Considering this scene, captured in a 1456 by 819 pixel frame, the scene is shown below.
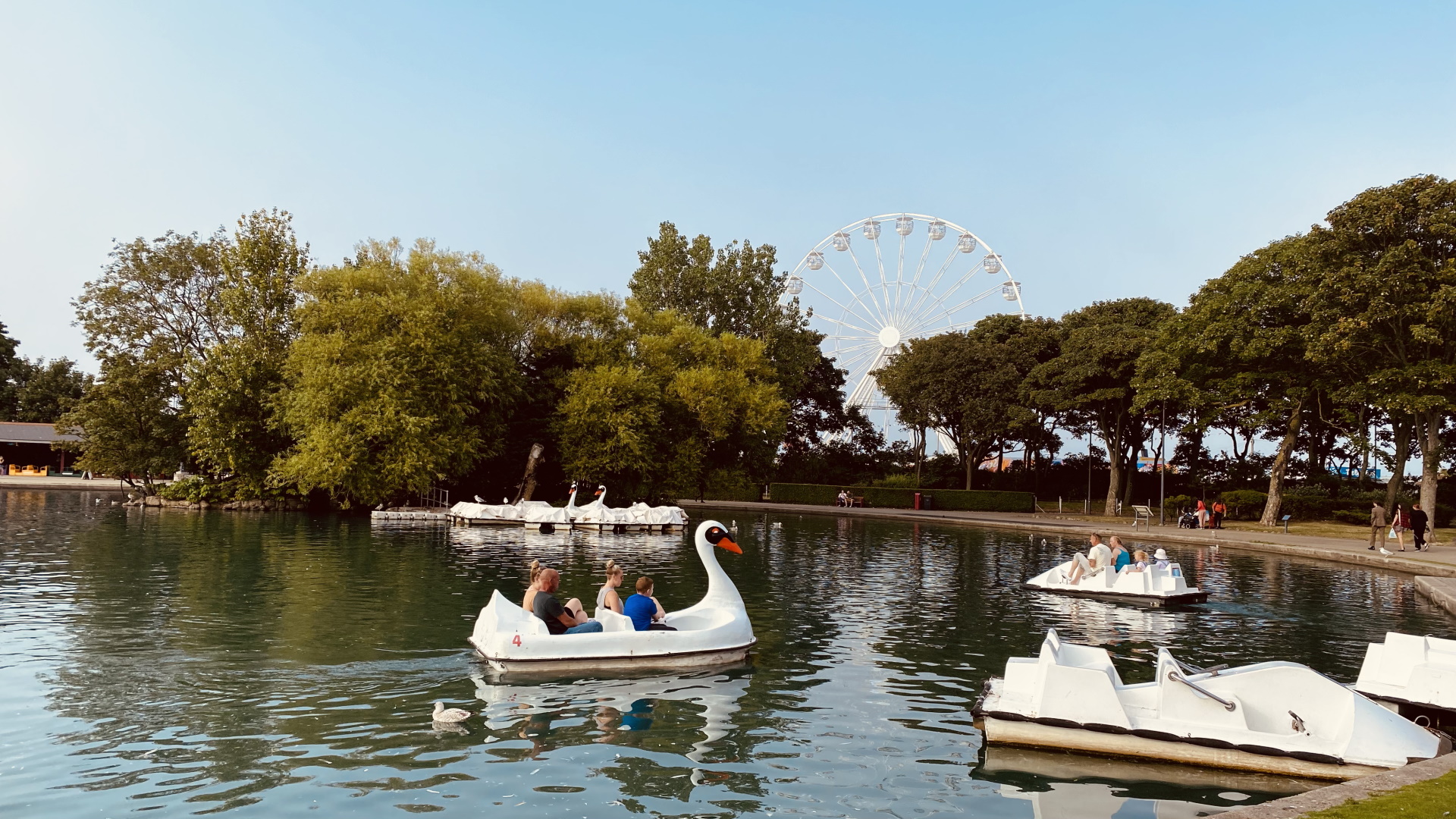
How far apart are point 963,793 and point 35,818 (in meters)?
7.53

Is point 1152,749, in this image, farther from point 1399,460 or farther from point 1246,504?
point 1246,504

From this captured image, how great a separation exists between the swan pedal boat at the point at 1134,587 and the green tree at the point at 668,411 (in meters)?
27.8

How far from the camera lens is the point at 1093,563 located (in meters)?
23.0

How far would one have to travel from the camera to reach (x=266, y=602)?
59.3 ft

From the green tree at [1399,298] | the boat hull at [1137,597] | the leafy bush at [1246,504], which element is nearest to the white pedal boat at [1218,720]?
the boat hull at [1137,597]

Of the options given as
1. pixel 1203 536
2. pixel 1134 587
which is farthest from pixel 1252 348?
pixel 1134 587

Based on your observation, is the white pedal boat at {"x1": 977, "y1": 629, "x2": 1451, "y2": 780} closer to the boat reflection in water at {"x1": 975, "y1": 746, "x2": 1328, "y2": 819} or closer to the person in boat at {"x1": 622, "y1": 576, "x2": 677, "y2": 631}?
the boat reflection in water at {"x1": 975, "y1": 746, "x2": 1328, "y2": 819}

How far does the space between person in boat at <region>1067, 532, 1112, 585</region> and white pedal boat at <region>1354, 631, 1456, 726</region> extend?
10685 mm

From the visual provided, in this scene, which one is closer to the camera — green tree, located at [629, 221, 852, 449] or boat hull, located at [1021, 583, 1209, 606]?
boat hull, located at [1021, 583, 1209, 606]

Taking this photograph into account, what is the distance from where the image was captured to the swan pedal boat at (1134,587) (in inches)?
850

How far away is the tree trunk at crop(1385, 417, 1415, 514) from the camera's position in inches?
1671

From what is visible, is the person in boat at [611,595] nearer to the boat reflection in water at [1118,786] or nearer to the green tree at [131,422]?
the boat reflection in water at [1118,786]

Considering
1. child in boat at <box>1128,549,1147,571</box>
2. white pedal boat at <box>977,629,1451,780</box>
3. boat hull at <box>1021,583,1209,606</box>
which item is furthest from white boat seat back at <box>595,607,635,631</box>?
child in boat at <box>1128,549,1147,571</box>

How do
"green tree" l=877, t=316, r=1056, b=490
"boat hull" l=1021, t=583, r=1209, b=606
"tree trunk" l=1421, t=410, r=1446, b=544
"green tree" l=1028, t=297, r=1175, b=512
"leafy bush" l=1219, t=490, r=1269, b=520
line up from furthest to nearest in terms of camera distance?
"green tree" l=877, t=316, r=1056, b=490 < "green tree" l=1028, t=297, r=1175, b=512 < "leafy bush" l=1219, t=490, r=1269, b=520 < "tree trunk" l=1421, t=410, r=1446, b=544 < "boat hull" l=1021, t=583, r=1209, b=606
